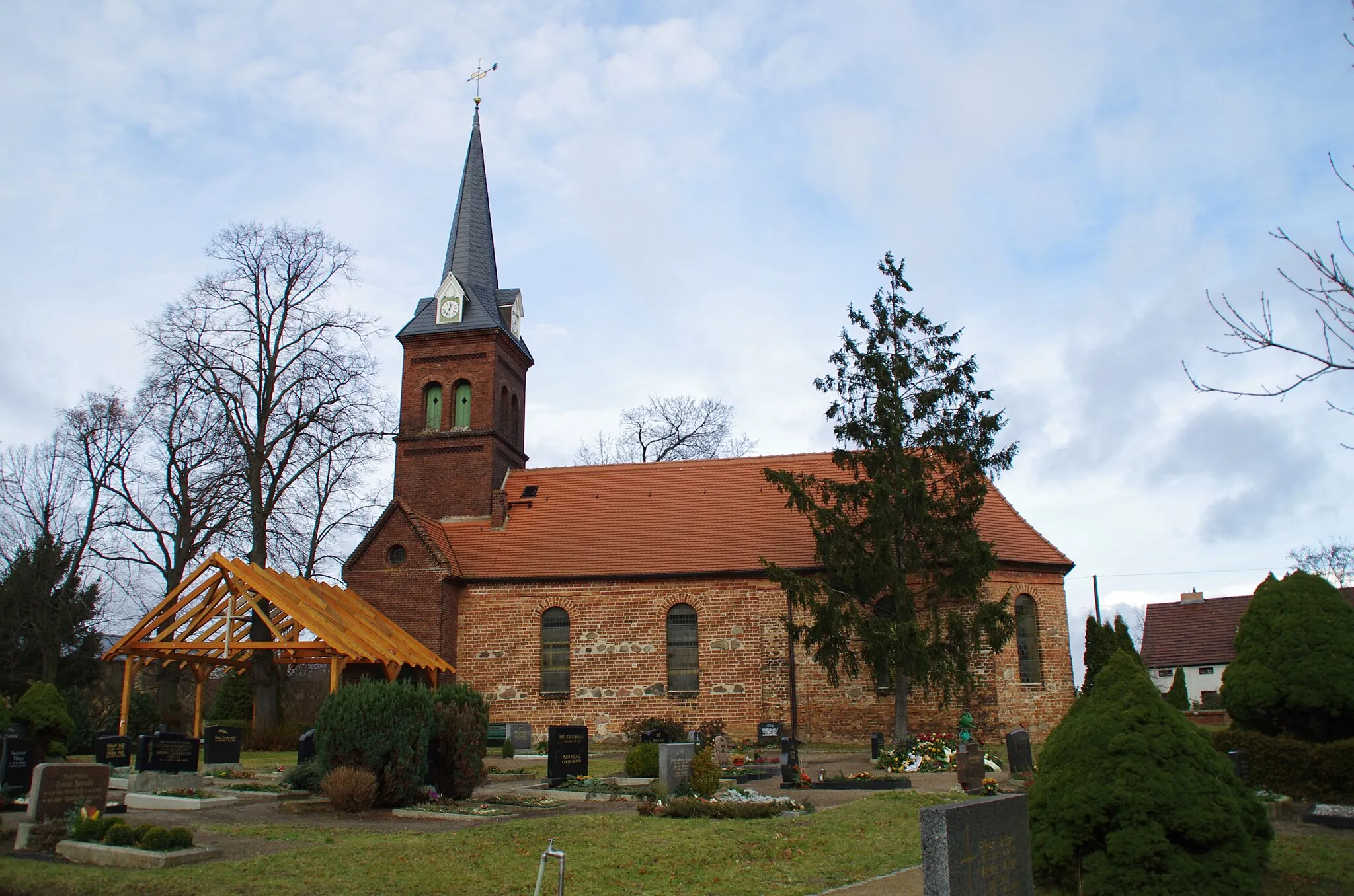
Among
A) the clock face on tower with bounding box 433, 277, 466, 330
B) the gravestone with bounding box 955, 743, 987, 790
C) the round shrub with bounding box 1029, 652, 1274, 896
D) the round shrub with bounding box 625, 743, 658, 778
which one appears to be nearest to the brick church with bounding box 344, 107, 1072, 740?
the clock face on tower with bounding box 433, 277, 466, 330

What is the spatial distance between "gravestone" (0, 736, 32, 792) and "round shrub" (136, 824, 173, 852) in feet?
23.0

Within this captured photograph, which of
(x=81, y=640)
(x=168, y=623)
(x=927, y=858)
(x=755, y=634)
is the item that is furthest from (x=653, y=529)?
(x=927, y=858)

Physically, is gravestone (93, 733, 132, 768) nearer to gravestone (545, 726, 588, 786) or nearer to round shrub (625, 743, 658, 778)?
gravestone (545, 726, 588, 786)

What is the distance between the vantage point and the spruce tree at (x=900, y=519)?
70.2 ft

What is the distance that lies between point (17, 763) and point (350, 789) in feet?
19.5

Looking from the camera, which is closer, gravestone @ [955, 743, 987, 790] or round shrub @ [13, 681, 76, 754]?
gravestone @ [955, 743, 987, 790]

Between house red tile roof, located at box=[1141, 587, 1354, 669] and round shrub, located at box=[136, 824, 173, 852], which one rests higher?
house red tile roof, located at box=[1141, 587, 1354, 669]

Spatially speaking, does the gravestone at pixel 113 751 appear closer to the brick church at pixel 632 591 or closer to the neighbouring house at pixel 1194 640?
the brick church at pixel 632 591

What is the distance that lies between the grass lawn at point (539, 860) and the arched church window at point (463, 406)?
61.9 ft

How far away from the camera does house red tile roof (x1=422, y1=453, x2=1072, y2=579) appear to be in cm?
2588

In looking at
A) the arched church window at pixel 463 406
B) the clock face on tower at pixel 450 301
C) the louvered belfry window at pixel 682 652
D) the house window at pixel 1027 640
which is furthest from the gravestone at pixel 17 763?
the house window at pixel 1027 640

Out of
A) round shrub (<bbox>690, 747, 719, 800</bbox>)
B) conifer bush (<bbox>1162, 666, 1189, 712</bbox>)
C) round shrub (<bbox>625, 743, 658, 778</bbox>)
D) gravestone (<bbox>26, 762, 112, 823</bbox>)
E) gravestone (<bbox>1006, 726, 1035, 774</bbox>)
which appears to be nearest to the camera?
gravestone (<bbox>26, 762, 112, 823</bbox>)

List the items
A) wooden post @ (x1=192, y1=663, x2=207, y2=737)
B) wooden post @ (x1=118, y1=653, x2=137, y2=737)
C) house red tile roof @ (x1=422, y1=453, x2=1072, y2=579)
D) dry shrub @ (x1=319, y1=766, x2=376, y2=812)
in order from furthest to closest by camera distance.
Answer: house red tile roof @ (x1=422, y1=453, x2=1072, y2=579) → wooden post @ (x1=192, y1=663, x2=207, y2=737) → wooden post @ (x1=118, y1=653, x2=137, y2=737) → dry shrub @ (x1=319, y1=766, x2=376, y2=812)

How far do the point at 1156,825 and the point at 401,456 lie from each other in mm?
25754
